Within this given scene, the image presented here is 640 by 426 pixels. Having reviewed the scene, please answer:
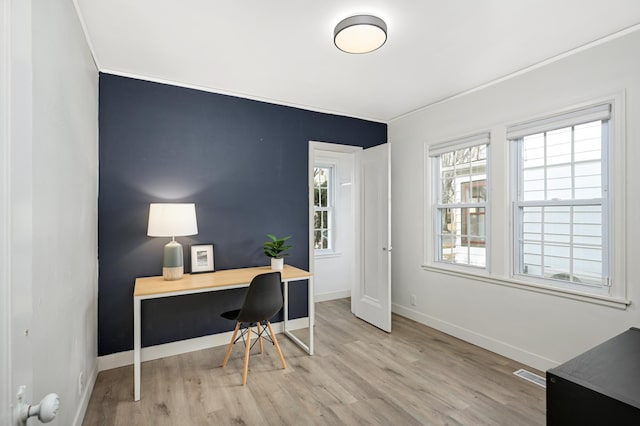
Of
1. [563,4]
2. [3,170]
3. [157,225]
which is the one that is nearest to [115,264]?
[157,225]

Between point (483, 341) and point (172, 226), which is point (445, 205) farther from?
point (172, 226)

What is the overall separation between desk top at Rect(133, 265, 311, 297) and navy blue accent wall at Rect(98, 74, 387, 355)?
210 millimetres

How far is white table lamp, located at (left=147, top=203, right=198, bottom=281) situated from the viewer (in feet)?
8.86

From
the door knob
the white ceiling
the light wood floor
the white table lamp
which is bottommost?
the light wood floor

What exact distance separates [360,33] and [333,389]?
8.53ft

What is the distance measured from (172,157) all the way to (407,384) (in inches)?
114

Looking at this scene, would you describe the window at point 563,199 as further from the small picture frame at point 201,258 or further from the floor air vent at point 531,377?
the small picture frame at point 201,258

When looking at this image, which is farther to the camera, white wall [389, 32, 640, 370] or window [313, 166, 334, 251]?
window [313, 166, 334, 251]

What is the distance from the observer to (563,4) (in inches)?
78.4

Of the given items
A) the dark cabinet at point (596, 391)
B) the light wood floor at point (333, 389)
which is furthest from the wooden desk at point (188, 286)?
the dark cabinet at point (596, 391)

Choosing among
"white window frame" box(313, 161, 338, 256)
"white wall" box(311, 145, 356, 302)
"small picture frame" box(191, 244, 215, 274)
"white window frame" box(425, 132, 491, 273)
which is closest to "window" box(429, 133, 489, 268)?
"white window frame" box(425, 132, 491, 273)

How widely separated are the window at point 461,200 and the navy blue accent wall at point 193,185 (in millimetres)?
1484

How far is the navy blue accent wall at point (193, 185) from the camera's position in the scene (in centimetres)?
290

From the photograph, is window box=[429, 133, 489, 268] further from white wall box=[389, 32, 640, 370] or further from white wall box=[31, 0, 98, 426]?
white wall box=[31, 0, 98, 426]
